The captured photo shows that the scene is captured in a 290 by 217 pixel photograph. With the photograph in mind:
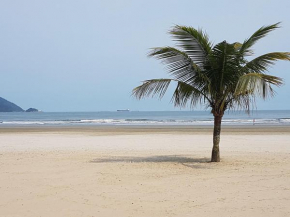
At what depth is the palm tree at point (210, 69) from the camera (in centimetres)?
1005

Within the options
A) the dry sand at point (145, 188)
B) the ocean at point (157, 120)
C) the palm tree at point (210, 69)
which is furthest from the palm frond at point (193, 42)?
the ocean at point (157, 120)

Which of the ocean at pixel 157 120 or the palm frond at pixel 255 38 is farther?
the ocean at pixel 157 120

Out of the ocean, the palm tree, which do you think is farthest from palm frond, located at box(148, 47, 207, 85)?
the ocean

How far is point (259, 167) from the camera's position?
9422 millimetres

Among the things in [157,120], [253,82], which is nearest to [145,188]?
[253,82]

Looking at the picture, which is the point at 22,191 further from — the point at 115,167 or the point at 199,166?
the point at 199,166

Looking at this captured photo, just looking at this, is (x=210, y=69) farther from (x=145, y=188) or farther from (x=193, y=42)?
(x=145, y=188)

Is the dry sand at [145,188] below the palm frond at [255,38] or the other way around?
below

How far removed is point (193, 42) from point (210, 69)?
91 cm

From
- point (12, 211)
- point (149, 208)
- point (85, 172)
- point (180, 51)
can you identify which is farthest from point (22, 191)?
point (180, 51)

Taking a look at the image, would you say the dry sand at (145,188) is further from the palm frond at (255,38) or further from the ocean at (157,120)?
the ocean at (157,120)

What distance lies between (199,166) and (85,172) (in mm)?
3063

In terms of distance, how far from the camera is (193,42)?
33.8ft

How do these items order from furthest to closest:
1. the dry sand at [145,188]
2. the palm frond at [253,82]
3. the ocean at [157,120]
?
the ocean at [157,120], the palm frond at [253,82], the dry sand at [145,188]
